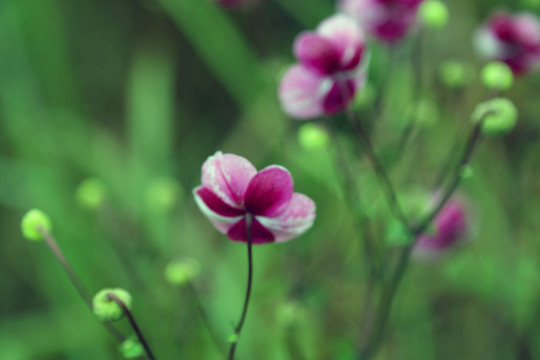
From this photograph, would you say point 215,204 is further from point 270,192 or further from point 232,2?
point 232,2

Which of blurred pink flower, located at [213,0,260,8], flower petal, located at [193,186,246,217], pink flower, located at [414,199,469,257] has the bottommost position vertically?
pink flower, located at [414,199,469,257]

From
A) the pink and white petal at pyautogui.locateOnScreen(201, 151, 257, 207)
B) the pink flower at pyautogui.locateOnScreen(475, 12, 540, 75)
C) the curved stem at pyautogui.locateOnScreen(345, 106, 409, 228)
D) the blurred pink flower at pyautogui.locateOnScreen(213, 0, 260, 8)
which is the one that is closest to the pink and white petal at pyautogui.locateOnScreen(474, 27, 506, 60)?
the pink flower at pyautogui.locateOnScreen(475, 12, 540, 75)

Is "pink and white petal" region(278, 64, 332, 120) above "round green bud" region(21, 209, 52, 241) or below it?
below

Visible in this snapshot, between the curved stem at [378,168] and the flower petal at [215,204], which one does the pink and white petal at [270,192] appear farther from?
the curved stem at [378,168]

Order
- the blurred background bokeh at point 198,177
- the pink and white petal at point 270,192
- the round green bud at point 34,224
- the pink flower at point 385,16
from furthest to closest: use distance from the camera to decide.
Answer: the blurred background bokeh at point 198,177
the pink flower at point 385,16
the round green bud at point 34,224
the pink and white petal at point 270,192

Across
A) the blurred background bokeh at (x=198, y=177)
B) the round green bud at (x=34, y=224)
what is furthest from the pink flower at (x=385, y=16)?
the round green bud at (x=34, y=224)

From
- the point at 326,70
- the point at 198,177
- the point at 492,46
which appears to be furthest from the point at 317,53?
the point at 198,177

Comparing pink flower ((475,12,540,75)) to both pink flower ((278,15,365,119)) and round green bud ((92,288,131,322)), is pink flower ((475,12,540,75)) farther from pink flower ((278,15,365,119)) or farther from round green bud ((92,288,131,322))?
round green bud ((92,288,131,322))

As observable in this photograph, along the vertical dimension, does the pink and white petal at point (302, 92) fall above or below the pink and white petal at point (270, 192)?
above
